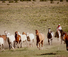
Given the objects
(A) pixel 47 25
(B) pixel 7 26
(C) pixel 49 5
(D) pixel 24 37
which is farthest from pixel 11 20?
(D) pixel 24 37

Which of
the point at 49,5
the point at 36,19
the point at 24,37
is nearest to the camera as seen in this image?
the point at 24,37

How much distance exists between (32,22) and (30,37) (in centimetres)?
982

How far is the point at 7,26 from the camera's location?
1077 inches

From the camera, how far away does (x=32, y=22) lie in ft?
94.2

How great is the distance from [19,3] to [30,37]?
14.7 meters

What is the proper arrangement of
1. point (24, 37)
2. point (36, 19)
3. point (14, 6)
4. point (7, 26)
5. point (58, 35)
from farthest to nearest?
point (14, 6) → point (36, 19) → point (7, 26) → point (58, 35) → point (24, 37)

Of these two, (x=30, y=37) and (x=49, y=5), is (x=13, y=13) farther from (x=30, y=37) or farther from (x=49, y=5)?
(x=30, y=37)

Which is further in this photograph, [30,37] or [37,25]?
[37,25]

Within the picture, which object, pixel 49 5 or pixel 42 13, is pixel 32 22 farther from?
pixel 49 5

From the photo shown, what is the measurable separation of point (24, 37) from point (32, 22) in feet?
33.9

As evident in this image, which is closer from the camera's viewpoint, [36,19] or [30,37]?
[30,37]

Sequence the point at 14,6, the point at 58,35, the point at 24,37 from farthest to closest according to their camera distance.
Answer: the point at 14,6 → the point at 58,35 → the point at 24,37

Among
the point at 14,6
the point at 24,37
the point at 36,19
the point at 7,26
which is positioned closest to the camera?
the point at 24,37

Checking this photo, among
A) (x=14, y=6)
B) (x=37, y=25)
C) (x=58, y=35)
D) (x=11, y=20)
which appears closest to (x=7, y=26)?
(x=11, y=20)
